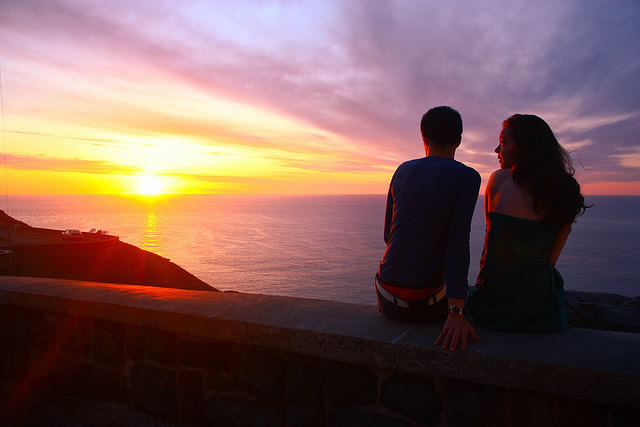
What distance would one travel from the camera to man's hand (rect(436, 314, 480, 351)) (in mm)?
2072

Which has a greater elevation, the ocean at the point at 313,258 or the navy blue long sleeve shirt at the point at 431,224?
the navy blue long sleeve shirt at the point at 431,224

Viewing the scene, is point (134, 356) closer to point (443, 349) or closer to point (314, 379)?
point (314, 379)

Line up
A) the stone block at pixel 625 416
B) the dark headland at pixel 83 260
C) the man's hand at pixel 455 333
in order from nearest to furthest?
the stone block at pixel 625 416 → the man's hand at pixel 455 333 → the dark headland at pixel 83 260

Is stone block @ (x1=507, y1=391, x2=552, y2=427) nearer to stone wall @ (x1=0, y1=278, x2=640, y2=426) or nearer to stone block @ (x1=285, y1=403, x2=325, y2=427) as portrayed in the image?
stone wall @ (x1=0, y1=278, x2=640, y2=426)

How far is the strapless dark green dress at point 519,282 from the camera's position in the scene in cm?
234

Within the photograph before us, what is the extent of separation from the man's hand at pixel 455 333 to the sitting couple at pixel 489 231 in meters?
0.17

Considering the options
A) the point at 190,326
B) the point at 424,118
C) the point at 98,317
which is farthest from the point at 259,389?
the point at 424,118

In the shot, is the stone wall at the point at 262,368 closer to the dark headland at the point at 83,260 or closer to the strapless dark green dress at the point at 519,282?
the strapless dark green dress at the point at 519,282

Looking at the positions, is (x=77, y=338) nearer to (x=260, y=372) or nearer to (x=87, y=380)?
(x=87, y=380)

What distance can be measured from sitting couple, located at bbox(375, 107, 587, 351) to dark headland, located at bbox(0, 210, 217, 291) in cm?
2271

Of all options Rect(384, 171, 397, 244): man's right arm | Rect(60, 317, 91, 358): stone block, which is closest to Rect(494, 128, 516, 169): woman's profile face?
Rect(384, 171, 397, 244): man's right arm

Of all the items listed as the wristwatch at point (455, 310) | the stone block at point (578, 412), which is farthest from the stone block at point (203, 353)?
the stone block at point (578, 412)

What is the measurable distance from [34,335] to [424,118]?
10.9 ft

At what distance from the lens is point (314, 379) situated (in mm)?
2367
